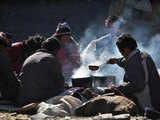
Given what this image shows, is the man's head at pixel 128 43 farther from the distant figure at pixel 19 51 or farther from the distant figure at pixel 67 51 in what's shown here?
the distant figure at pixel 67 51

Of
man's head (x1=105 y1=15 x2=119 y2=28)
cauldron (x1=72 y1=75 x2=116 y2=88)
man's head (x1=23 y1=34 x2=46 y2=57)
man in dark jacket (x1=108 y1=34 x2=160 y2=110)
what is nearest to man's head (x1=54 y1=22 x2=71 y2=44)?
man's head (x1=23 y1=34 x2=46 y2=57)

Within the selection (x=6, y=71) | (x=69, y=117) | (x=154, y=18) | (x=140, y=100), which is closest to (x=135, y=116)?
(x=140, y=100)

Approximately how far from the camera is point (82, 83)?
7.35 meters

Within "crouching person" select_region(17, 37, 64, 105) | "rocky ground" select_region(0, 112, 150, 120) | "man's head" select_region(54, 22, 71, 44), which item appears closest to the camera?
"rocky ground" select_region(0, 112, 150, 120)

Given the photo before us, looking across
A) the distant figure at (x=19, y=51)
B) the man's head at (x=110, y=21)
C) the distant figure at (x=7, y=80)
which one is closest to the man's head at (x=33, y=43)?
the distant figure at (x=19, y=51)

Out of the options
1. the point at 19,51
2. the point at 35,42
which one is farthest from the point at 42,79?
the point at 19,51

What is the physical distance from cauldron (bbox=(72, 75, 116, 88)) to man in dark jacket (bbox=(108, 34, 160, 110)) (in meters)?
0.99

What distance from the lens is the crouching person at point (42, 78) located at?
6.76m

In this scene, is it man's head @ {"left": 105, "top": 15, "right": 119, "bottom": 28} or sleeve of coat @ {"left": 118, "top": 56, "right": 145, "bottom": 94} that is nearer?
sleeve of coat @ {"left": 118, "top": 56, "right": 145, "bottom": 94}

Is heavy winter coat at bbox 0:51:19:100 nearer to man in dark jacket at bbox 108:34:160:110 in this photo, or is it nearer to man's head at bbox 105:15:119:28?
man in dark jacket at bbox 108:34:160:110

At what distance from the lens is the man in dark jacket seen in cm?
622

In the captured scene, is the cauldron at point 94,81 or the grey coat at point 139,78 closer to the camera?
the grey coat at point 139,78

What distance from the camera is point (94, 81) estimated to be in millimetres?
7512

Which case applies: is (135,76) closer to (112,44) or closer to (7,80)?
(7,80)
